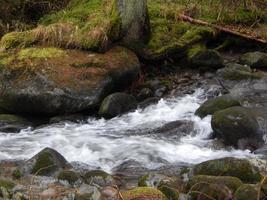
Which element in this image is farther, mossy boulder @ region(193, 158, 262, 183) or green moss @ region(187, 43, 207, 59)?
green moss @ region(187, 43, 207, 59)

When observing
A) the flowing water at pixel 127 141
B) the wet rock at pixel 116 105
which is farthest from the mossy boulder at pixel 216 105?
the wet rock at pixel 116 105

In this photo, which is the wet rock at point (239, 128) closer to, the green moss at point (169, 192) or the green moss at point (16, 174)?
the green moss at point (169, 192)

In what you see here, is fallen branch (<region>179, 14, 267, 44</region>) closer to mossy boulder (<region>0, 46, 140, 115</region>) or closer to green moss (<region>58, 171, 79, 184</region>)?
mossy boulder (<region>0, 46, 140, 115</region>)

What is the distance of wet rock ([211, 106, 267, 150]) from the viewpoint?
778cm

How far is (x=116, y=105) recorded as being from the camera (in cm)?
959

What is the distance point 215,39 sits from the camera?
12.3 metres

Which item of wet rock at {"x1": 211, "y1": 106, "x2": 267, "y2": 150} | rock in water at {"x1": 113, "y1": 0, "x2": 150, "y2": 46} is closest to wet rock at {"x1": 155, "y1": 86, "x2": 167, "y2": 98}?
rock in water at {"x1": 113, "y1": 0, "x2": 150, "y2": 46}

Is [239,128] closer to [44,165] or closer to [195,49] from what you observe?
[44,165]

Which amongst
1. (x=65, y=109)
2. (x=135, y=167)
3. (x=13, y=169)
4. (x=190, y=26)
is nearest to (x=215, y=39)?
(x=190, y=26)

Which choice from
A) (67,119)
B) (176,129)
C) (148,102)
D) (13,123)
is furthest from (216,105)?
(13,123)

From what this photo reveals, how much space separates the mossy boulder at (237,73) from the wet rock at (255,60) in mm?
197

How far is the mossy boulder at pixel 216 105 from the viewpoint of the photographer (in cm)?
874

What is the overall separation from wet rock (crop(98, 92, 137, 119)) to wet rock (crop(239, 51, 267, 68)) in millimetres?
2782

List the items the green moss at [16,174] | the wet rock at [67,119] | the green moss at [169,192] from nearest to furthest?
the green moss at [169,192] < the green moss at [16,174] < the wet rock at [67,119]
